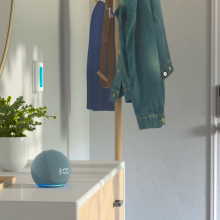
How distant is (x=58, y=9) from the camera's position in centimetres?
167

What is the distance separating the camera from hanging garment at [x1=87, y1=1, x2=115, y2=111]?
1.84 meters

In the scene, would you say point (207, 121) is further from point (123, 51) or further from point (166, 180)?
point (123, 51)

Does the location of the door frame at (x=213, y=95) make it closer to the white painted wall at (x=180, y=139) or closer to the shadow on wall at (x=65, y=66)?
the white painted wall at (x=180, y=139)

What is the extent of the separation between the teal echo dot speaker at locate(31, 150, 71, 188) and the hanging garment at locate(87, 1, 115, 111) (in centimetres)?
115

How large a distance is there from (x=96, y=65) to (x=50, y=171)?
3.91ft

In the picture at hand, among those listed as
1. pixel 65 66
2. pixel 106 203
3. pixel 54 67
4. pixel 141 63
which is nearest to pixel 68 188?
pixel 106 203

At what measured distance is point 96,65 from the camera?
1.84 metres

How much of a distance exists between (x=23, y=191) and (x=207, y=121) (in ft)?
5.42

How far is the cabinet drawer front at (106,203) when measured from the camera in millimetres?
704

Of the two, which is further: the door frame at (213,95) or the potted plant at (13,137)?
the door frame at (213,95)

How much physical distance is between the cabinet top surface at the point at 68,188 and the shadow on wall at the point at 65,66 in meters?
0.77

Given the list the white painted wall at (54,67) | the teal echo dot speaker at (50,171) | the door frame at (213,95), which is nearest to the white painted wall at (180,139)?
the door frame at (213,95)

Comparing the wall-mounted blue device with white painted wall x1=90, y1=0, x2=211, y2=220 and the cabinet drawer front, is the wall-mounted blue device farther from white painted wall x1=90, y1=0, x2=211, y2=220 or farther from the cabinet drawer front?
white painted wall x1=90, y1=0, x2=211, y2=220

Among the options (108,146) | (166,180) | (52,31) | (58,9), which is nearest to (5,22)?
(52,31)
